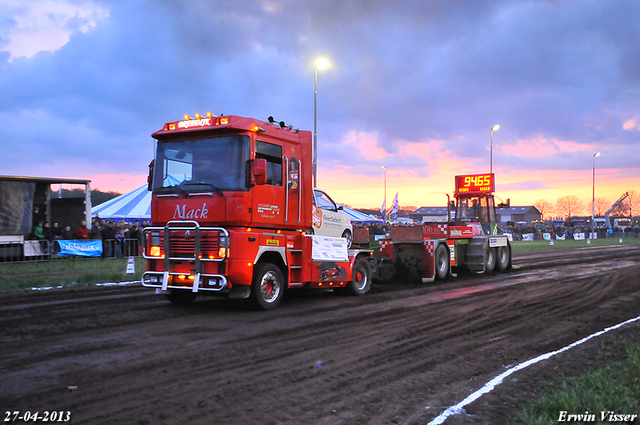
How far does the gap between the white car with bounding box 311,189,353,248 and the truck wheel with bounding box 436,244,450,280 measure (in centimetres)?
271

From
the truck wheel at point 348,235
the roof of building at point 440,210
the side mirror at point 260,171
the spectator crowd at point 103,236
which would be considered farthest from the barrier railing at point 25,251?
the roof of building at point 440,210

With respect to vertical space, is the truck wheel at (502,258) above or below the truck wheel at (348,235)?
below

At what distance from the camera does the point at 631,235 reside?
7212 centimetres

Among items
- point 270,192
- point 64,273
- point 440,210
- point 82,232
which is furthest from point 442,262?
point 440,210

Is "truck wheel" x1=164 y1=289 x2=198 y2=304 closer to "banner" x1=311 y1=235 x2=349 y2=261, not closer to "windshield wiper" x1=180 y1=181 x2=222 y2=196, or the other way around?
"windshield wiper" x1=180 y1=181 x2=222 y2=196

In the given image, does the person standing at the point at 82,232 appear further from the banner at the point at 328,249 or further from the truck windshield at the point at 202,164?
the banner at the point at 328,249

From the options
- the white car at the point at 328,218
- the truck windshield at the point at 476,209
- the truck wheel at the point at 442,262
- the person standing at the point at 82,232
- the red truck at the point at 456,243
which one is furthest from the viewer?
the person standing at the point at 82,232

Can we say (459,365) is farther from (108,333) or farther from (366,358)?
(108,333)

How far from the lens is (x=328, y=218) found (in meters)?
14.9

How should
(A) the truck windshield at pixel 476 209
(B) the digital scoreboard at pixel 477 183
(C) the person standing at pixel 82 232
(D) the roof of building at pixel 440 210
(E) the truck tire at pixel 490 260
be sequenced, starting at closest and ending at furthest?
(E) the truck tire at pixel 490 260 → (B) the digital scoreboard at pixel 477 183 → (A) the truck windshield at pixel 476 209 → (C) the person standing at pixel 82 232 → (D) the roof of building at pixel 440 210

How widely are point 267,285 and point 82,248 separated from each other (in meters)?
13.8

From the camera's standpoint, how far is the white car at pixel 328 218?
14.3 meters

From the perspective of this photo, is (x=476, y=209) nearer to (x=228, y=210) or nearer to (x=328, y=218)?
(x=328, y=218)

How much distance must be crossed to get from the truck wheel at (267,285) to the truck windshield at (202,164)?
5.17ft
